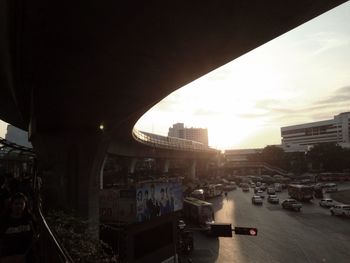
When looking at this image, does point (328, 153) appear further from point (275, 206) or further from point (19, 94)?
point (19, 94)

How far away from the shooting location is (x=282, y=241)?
30703 millimetres

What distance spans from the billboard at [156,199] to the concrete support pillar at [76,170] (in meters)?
3.78

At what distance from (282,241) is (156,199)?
12.2 m

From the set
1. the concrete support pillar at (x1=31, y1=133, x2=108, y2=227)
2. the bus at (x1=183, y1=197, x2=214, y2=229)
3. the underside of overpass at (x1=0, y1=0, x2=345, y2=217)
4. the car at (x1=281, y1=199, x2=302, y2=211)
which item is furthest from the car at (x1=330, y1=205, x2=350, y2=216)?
the underside of overpass at (x1=0, y1=0, x2=345, y2=217)

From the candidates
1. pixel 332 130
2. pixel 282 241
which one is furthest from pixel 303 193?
pixel 332 130

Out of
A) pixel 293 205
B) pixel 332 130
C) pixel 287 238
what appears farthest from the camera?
pixel 332 130

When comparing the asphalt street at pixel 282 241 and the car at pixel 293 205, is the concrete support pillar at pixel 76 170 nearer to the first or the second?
the asphalt street at pixel 282 241

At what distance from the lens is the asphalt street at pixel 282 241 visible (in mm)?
25891

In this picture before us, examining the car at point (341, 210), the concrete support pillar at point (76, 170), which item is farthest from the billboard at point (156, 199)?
the car at point (341, 210)

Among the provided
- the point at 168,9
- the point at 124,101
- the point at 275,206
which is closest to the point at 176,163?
the point at 275,206

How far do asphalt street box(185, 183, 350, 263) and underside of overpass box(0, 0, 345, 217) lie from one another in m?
15.9

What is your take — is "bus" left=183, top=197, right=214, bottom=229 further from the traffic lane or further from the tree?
the tree

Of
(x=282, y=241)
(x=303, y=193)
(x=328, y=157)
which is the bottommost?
(x=282, y=241)

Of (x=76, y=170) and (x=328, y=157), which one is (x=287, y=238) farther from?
(x=328, y=157)
